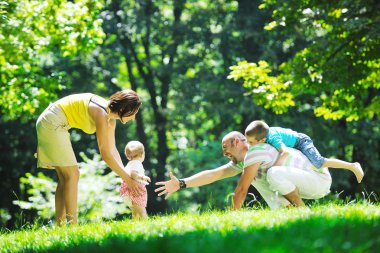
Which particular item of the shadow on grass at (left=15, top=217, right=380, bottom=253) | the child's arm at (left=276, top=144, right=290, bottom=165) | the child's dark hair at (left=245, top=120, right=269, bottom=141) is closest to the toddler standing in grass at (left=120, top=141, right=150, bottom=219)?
the child's dark hair at (left=245, top=120, right=269, bottom=141)

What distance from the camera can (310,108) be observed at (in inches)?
898

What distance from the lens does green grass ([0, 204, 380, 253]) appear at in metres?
2.84

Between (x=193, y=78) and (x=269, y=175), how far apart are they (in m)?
18.2

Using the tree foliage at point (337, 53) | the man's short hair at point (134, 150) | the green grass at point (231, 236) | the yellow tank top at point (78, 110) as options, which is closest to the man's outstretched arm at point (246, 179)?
the man's short hair at point (134, 150)

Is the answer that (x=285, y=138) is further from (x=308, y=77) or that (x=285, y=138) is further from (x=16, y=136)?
(x=16, y=136)

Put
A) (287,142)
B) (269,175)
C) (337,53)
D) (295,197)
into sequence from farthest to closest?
(337,53), (287,142), (295,197), (269,175)

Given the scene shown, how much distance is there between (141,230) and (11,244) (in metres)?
1.15

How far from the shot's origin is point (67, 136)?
6.33 meters

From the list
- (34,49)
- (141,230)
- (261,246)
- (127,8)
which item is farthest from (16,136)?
(261,246)

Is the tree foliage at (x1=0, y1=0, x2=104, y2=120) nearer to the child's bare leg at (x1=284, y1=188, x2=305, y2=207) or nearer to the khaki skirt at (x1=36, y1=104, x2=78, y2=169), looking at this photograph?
the khaki skirt at (x1=36, y1=104, x2=78, y2=169)

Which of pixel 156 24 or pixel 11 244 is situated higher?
pixel 156 24

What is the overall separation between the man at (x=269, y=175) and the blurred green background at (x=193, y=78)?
163 inches

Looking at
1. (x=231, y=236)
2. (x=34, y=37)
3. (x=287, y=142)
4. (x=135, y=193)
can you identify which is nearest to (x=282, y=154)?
(x=287, y=142)

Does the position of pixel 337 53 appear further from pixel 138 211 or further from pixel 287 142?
A: pixel 138 211
